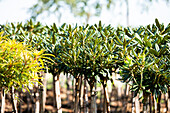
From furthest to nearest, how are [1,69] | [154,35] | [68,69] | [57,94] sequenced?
[57,94] < [68,69] < [154,35] < [1,69]

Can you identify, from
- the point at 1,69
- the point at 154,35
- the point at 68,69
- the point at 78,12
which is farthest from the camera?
the point at 78,12

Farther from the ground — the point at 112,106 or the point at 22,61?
the point at 22,61

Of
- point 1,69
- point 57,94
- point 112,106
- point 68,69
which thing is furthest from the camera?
point 112,106

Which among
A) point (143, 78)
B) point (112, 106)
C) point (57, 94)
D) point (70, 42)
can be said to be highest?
point (70, 42)

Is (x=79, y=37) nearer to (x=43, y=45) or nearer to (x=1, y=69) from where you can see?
(x=43, y=45)

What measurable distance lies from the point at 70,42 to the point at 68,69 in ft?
1.58

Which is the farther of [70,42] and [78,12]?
[78,12]

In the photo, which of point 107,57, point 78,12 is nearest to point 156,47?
point 107,57

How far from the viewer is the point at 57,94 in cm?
414

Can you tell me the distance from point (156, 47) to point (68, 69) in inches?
59.9

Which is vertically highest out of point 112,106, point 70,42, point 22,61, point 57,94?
point 70,42

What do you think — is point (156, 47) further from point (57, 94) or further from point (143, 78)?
point (57, 94)

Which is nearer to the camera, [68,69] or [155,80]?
[155,80]

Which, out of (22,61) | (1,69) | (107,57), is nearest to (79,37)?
(107,57)
